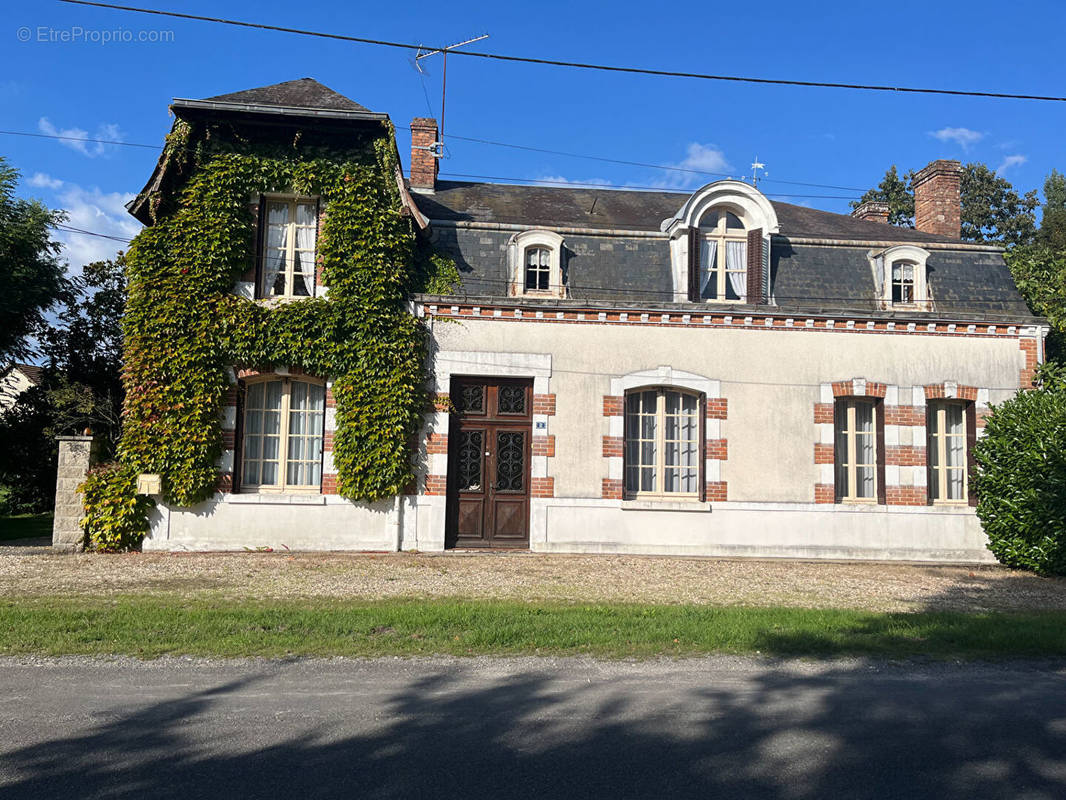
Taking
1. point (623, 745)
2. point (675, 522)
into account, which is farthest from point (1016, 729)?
point (675, 522)

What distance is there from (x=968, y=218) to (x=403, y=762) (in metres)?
43.9

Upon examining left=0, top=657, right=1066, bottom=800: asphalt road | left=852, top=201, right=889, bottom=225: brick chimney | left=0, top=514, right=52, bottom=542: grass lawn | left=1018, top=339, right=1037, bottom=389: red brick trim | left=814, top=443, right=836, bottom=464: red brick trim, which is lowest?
left=0, top=657, right=1066, bottom=800: asphalt road

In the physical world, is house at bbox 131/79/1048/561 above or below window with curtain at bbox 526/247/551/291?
below

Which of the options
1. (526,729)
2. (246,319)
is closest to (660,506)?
(246,319)

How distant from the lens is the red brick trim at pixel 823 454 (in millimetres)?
14211

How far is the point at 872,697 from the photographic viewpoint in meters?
5.77

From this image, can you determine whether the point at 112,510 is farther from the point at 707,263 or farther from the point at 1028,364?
the point at 1028,364

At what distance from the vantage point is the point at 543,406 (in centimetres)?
1393

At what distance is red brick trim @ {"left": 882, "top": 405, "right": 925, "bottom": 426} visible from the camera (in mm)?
14375

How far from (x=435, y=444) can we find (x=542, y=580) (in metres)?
3.63

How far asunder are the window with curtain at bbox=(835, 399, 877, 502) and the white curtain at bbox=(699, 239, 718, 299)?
3047mm

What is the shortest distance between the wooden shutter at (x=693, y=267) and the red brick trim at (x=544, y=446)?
3477 millimetres

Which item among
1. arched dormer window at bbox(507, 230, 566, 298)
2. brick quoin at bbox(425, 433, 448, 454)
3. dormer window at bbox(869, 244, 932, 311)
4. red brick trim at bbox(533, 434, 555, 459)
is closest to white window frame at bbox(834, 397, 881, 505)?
dormer window at bbox(869, 244, 932, 311)

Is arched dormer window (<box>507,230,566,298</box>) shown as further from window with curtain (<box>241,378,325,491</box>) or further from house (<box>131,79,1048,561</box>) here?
window with curtain (<box>241,378,325,491</box>)
